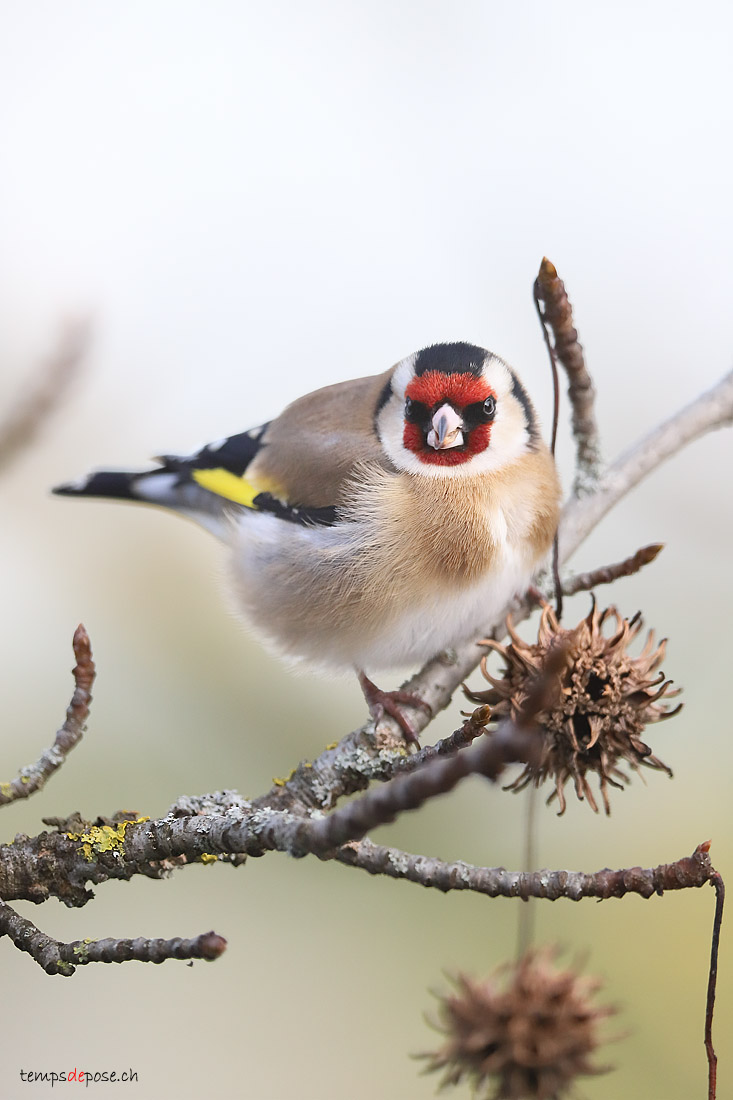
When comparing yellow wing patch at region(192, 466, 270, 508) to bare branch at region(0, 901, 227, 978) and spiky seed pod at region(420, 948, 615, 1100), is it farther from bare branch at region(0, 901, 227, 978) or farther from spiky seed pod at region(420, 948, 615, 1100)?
spiky seed pod at region(420, 948, 615, 1100)

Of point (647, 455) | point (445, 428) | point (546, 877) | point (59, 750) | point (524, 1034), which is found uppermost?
point (647, 455)

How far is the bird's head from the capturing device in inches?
49.3

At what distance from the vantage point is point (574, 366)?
1271mm

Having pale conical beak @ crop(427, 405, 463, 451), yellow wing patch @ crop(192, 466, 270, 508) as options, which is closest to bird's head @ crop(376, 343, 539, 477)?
pale conical beak @ crop(427, 405, 463, 451)

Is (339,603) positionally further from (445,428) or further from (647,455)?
(647,455)

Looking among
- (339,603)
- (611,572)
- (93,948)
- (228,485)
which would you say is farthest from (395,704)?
(93,948)

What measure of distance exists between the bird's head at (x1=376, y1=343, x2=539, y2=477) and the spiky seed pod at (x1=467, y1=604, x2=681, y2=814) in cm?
36

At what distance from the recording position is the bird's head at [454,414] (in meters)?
1.25

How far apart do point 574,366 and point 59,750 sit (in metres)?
0.77

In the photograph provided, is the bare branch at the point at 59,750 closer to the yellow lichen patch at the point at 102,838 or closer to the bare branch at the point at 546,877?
the yellow lichen patch at the point at 102,838

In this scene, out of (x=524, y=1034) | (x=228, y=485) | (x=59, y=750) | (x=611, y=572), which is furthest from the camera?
(x=228, y=485)

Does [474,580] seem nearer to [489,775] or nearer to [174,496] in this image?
[174,496]

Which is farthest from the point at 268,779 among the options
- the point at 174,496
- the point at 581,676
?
the point at 581,676

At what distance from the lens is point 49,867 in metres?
0.99
